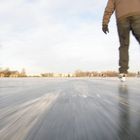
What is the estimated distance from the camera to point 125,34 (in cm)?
864

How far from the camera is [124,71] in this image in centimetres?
908

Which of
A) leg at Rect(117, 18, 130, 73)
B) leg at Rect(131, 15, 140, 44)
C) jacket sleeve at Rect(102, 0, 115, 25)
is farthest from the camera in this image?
leg at Rect(117, 18, 130, 73)

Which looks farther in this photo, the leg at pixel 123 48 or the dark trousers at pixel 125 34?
the leg at pixel 123 48

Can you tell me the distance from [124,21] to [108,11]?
543 millimetres

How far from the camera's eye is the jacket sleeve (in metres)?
8.44

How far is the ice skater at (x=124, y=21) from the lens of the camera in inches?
308

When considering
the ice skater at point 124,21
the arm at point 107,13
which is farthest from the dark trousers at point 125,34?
the arm at point 107,13

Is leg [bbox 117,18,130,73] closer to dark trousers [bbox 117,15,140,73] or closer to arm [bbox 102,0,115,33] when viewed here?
dark trousers [bbox 117,15,140,73]

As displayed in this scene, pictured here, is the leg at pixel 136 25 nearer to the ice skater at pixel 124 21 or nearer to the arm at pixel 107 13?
the ice skater at pixel 124 21

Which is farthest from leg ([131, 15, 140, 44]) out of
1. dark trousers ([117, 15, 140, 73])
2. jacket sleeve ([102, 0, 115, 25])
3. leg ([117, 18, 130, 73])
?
jacket sleeve ([102, 0, 115, 25])

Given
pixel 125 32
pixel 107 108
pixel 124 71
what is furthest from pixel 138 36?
pixel 107 108

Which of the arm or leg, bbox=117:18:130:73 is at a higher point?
the arm

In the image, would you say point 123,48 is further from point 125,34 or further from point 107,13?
point 107,13

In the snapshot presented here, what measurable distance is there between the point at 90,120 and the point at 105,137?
67cm
